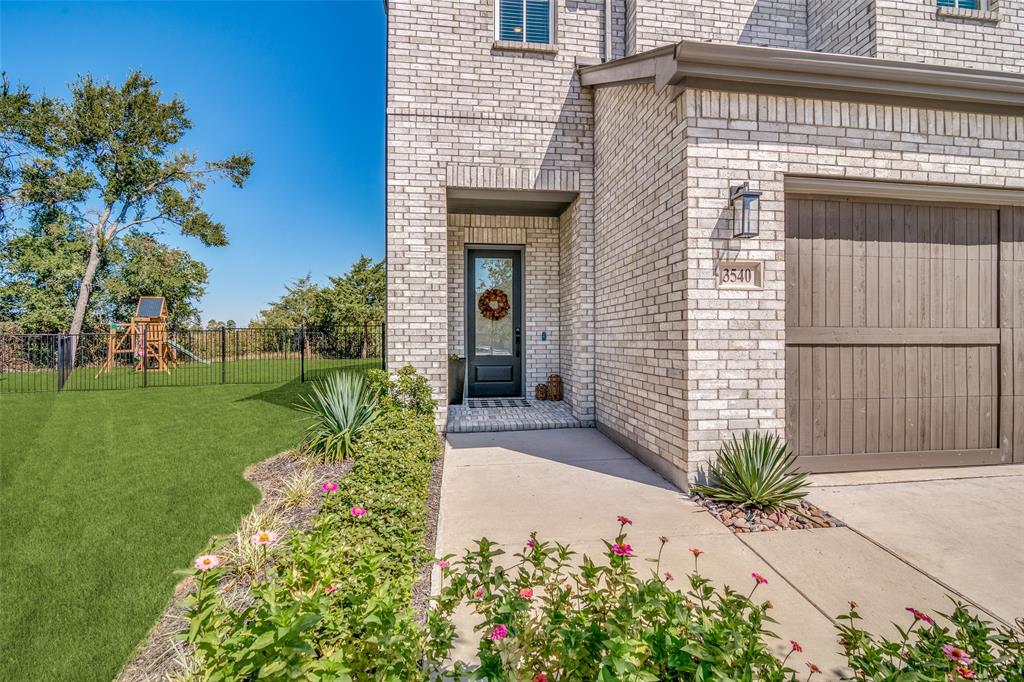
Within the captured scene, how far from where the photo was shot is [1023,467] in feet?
13.6

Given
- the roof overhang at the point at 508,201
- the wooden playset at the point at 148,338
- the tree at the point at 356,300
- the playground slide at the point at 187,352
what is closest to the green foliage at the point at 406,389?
the roof overhang at the point at 508,201

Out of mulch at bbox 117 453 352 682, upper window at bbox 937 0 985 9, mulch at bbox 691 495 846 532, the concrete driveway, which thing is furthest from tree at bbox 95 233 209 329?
upper window at bbox 937 0 985 9

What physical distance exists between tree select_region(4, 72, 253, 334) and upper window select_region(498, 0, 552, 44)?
49.7 ft

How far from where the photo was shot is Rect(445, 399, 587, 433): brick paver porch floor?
225 inches

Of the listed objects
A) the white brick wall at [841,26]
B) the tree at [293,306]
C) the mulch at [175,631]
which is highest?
the white brick wall at [841,26]

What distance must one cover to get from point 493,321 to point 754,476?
4.99 m

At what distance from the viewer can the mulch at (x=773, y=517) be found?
3.05 meters

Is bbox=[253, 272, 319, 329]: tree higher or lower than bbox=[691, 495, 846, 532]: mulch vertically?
higher

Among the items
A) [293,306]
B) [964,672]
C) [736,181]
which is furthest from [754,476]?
[293,306]

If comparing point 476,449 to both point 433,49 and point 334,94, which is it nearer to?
point 433,49

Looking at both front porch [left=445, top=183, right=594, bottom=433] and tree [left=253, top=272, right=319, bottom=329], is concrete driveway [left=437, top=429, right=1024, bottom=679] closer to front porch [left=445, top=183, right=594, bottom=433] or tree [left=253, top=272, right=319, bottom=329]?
front porch [left=445, top=183, right=594, bottom=433]

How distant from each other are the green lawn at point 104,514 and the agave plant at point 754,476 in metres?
3.82

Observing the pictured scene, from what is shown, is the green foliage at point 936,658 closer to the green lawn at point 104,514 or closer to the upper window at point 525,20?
the green lawn at point 104,514

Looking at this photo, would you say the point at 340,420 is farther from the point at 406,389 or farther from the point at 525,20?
the point at 525,20
